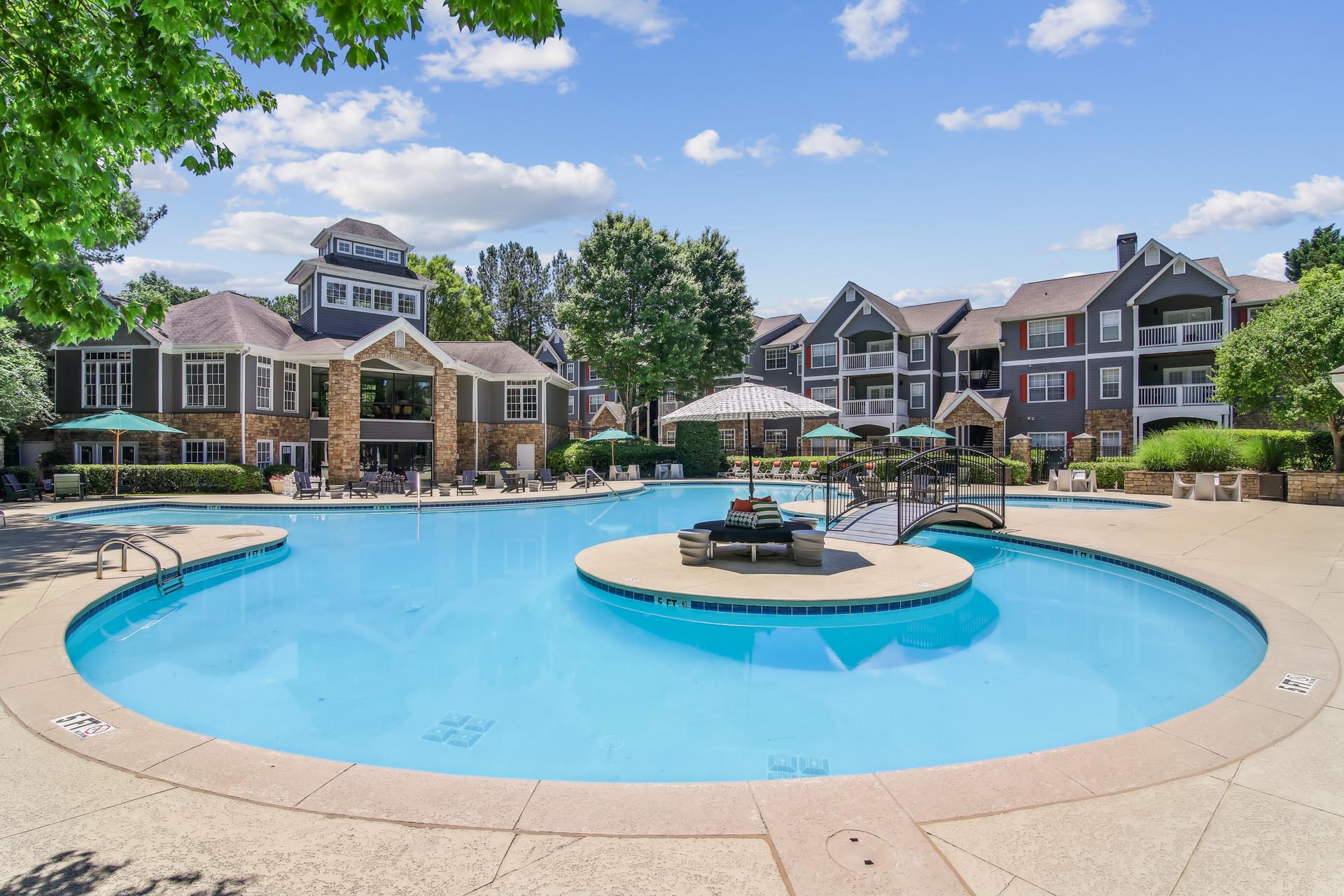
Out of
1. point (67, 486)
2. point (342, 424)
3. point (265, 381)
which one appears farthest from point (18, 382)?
point (342, 424)

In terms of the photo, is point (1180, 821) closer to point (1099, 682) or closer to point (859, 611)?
point (1099, 682)

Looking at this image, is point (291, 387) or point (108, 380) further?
point (291, 387)

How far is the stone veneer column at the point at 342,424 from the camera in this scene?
1043 inches

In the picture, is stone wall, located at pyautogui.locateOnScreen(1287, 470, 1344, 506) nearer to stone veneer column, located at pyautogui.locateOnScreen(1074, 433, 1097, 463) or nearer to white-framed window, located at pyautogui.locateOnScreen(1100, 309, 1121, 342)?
stone veneer column, located at pyautogui.locateOnScreen(1074, 433, 1097, 463)

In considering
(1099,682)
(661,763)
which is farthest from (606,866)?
(1099,682)

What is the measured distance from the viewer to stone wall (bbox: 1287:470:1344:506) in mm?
18422

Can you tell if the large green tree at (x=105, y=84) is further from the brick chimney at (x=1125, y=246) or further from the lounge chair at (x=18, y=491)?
the brick chimney at (x=1125, y=246)

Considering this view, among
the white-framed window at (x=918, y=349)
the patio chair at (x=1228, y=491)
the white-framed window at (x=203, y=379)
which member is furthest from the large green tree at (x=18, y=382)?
the white-framed window at (x=918, y=349)

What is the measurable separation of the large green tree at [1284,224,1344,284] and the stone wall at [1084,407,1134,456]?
84.1 feet

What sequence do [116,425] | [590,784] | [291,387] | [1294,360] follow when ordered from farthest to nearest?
[291,387] < [116,425] < [1294,360] < [590,784]

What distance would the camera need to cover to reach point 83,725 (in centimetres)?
462

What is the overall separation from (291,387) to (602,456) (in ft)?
45.0

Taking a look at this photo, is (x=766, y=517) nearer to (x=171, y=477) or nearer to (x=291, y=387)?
(x=171, y=477)

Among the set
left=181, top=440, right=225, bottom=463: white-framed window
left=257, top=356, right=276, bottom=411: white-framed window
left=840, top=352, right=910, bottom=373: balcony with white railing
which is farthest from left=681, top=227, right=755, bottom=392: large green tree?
left=181, top=440, right=225, bottom=463: white-framed window
